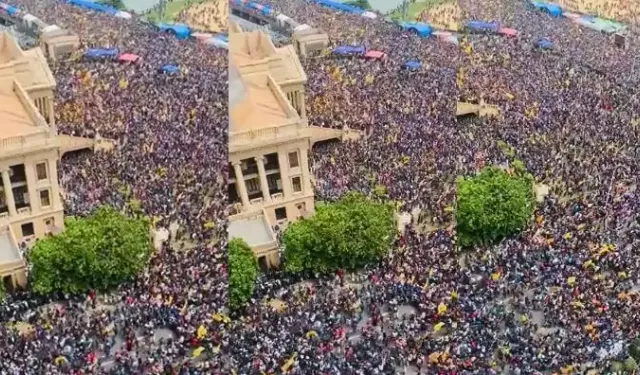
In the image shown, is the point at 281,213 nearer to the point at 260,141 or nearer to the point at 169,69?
the point at 260,141

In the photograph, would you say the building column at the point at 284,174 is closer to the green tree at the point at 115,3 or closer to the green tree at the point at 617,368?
the green tree at the point at 115,3

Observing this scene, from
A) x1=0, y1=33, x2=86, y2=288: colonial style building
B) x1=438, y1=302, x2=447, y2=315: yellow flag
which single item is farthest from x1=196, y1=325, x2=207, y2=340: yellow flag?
x1=438, y1=302, x2=447, y2=315: yellow flag

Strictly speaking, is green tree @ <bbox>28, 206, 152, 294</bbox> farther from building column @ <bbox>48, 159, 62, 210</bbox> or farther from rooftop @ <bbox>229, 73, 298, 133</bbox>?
rooftop @ <bbox>229, 73, 298, 133</bbox>

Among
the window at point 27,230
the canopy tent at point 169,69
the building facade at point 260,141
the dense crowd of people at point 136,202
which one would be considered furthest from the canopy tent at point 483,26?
the window at point 27,230

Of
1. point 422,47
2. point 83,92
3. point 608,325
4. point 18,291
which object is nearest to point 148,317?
point 18,291

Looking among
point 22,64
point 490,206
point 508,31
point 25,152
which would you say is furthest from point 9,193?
point 508,31

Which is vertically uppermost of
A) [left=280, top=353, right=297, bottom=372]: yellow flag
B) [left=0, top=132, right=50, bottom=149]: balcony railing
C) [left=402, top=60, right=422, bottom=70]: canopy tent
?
[left=402, top=60, right=422, bottom=70]: canopy tent

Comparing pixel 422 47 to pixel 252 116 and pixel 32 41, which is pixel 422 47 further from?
pixel 32 41
